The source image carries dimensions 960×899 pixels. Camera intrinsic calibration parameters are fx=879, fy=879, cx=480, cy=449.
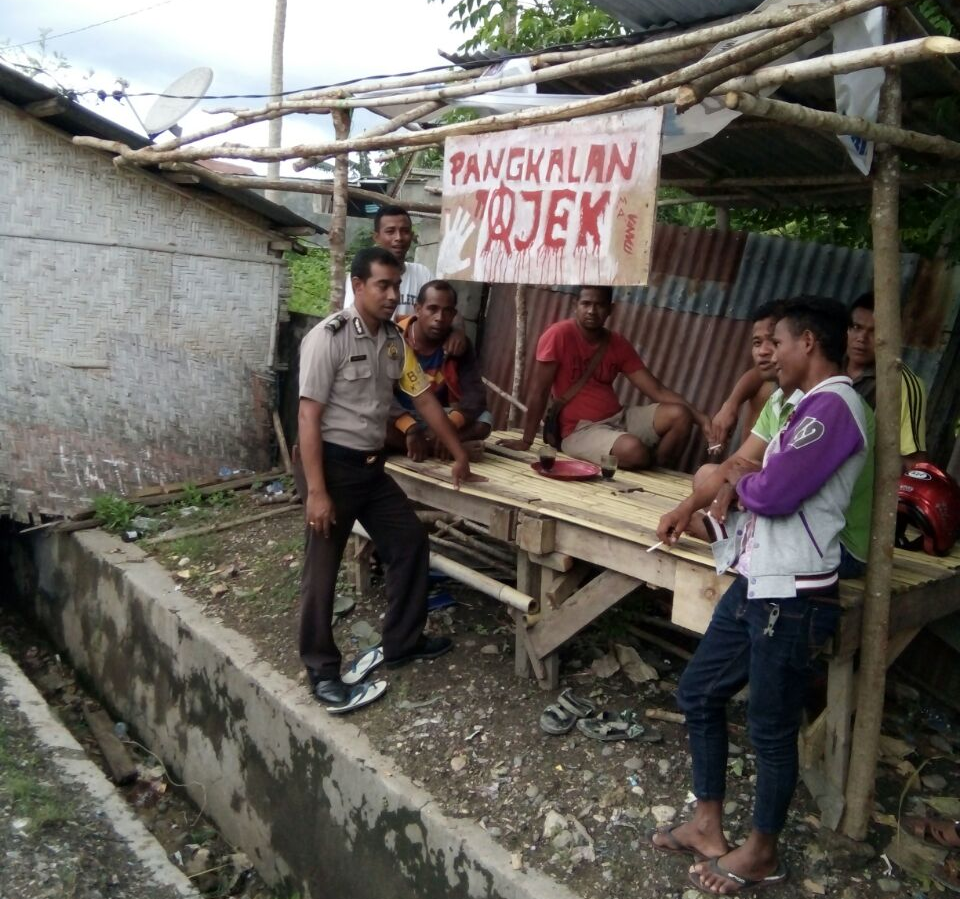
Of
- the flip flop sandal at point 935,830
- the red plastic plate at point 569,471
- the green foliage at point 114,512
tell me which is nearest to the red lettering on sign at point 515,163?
the red plastic plate at point 569,471

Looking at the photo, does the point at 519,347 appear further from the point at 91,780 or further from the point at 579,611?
the point at 91,780

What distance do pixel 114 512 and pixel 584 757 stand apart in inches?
173

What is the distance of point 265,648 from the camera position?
15.7 feet

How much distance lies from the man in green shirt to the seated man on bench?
1.74 metres

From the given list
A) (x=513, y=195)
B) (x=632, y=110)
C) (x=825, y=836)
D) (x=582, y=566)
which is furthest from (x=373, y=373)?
(x=825, y=836)

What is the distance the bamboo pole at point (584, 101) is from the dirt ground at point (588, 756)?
2.52 meters

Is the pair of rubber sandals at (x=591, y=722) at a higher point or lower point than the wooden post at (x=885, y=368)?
lower

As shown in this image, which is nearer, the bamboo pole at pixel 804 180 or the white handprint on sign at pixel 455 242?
the white handprint on sign at pixel 455 242

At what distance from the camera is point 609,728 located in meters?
3.87

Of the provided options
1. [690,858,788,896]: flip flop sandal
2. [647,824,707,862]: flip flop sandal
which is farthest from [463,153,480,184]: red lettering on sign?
[690,858,788,896]: flip flop sandal

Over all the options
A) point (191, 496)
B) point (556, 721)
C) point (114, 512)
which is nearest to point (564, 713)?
point (556, 721)

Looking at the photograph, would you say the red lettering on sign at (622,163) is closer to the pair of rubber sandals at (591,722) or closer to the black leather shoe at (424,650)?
the pair of rubber sandals at (591,722)

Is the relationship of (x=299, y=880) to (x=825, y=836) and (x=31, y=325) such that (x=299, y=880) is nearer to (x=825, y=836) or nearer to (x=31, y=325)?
→ (x=825, y=836)

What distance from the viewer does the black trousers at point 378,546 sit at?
13.3ft
